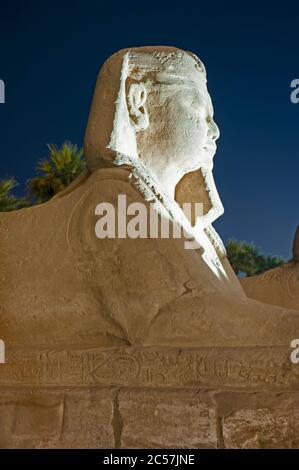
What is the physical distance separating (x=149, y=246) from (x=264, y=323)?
2.26ft

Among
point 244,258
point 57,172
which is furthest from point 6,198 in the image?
point 244,258

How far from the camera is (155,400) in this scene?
2.60m

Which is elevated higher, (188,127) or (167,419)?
(188,127)

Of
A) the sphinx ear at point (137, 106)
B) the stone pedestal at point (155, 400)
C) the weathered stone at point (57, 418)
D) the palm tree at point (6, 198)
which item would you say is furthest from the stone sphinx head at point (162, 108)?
the palm tree at point (6, 198)

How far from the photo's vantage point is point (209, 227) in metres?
4.15

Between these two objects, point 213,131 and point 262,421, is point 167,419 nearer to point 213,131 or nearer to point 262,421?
point 262,421

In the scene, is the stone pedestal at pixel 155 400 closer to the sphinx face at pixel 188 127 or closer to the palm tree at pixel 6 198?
the sphinx face at pixel 188 127

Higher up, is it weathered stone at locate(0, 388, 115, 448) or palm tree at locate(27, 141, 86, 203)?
palm tree at locate(27, 141, 86, 203)

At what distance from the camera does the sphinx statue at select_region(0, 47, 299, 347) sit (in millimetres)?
2797

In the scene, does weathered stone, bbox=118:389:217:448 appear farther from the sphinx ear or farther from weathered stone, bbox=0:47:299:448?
the sphinx ear

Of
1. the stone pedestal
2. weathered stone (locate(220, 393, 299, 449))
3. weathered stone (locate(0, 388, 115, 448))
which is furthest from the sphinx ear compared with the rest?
weathered stone (locate(220, 393, 299, 449))

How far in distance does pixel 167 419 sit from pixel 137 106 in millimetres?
2044

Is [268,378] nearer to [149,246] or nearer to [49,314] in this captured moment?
[149,246]

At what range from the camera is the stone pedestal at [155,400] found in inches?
97.7
